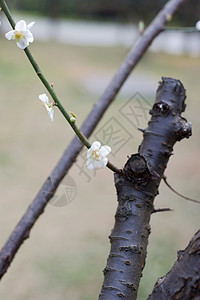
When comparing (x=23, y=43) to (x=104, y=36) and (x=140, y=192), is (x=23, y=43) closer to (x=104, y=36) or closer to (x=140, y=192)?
(x=140, y=192)

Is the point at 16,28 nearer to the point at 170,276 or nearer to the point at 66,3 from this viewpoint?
the point at 170,276

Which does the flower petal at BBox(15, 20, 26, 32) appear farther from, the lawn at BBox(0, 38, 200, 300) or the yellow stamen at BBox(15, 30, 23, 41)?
the lawn at BBox(0, 38, 200, 300)

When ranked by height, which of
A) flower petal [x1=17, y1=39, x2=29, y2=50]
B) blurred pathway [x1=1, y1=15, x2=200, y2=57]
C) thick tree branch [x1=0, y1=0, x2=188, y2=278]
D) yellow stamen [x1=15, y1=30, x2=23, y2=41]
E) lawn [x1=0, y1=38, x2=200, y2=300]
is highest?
blurred pathway [x1=1, y1=15, x2=200, y2=57]

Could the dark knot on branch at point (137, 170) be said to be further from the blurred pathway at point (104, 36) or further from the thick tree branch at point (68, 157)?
the blurred pathway at point (104, 36)

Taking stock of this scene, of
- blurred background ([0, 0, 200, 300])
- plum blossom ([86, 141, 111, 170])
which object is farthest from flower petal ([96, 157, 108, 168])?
blurred background ([0, 0, 200, 300])

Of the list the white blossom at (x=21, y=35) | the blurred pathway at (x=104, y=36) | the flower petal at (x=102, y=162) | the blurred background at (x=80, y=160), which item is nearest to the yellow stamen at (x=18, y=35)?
the white blossom at (x=21, y=35)

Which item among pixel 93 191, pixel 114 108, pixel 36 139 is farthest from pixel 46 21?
pixel 93 191
